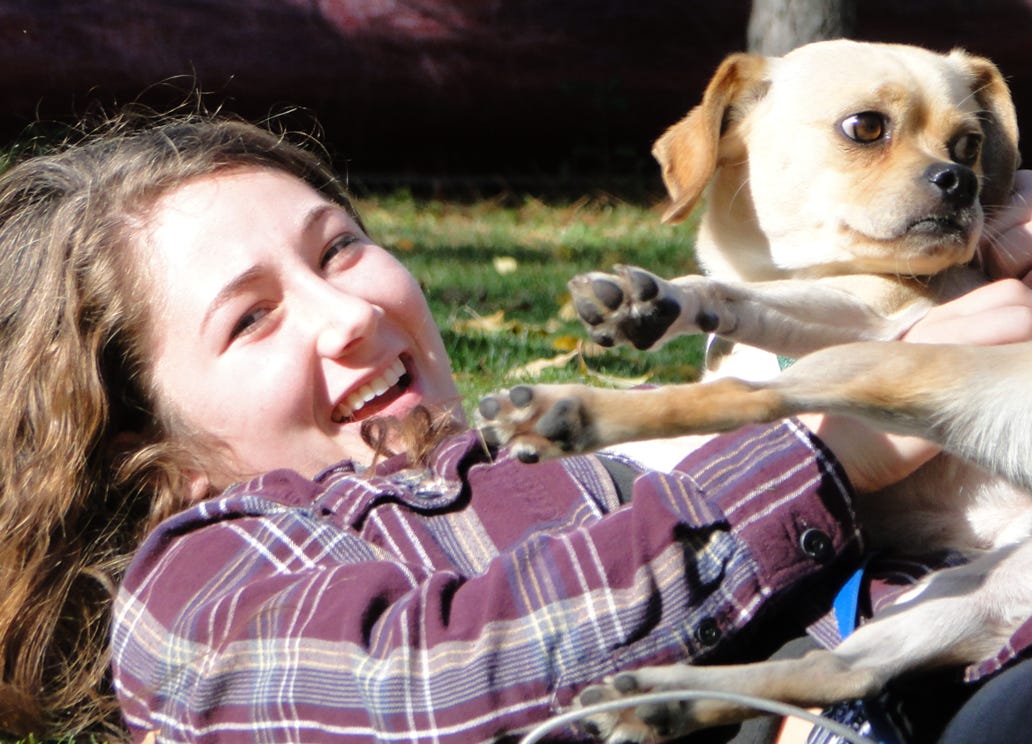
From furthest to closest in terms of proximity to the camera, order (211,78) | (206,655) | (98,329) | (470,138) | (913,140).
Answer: (470,138)
(211,78)
(913,140)
(98,329)
(206,655)

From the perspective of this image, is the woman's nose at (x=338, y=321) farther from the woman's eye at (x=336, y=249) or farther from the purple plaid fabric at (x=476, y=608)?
the purple plaid fabric at (x=476, y=608)

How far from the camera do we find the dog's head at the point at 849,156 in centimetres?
253

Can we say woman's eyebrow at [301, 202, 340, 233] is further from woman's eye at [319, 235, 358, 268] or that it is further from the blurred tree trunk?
the blurred tree trunk

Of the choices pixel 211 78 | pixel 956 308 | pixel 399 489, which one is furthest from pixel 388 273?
pixel 211 78

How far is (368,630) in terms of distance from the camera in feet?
6.14

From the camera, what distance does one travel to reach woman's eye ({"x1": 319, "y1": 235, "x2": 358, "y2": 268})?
2.49 metres

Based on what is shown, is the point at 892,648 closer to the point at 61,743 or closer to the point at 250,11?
the point at 61,743

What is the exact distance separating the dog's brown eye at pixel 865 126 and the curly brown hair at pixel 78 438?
1177 mm

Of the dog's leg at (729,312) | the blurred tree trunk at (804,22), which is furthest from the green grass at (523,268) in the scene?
the dog's leg at (729,312)

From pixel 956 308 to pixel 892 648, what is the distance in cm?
64

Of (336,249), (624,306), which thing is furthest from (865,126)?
(336,249)

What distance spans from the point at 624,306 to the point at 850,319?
2.02 ft

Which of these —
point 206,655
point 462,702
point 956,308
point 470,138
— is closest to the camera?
point 462,702

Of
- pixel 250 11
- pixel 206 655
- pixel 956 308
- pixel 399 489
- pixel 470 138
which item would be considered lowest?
pixel 470 138
